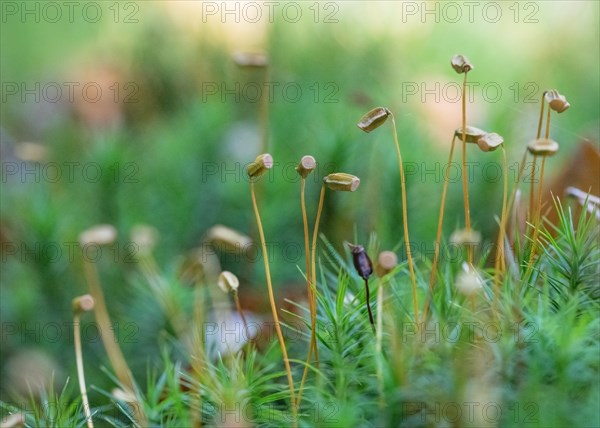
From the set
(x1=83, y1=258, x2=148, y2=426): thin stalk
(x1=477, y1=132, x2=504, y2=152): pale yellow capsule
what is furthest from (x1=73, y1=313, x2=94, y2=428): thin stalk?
(x1=477, y1=132, x2=504, y2=152): pale yellow capsule

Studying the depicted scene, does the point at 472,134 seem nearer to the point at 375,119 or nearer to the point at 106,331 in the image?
the point at 375,119

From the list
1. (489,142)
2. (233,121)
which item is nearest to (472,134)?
(489,142)

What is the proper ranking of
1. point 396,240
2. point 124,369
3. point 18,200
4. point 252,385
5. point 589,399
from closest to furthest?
point 589,399
point 252,385
point 124,369
point 396,240
point 18,200

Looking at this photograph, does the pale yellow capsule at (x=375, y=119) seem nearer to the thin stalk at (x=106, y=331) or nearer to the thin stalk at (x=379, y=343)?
the thin stalk at (x=379, y=343)

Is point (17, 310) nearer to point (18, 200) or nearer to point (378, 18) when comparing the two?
point (18, 200)

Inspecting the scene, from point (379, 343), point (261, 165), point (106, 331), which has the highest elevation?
point (261, 165)

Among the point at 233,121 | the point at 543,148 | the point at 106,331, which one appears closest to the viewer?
the point at 543,148

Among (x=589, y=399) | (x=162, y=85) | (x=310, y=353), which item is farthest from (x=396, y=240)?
(x=162, y=85)

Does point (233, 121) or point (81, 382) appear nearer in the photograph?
point (81, 382)
